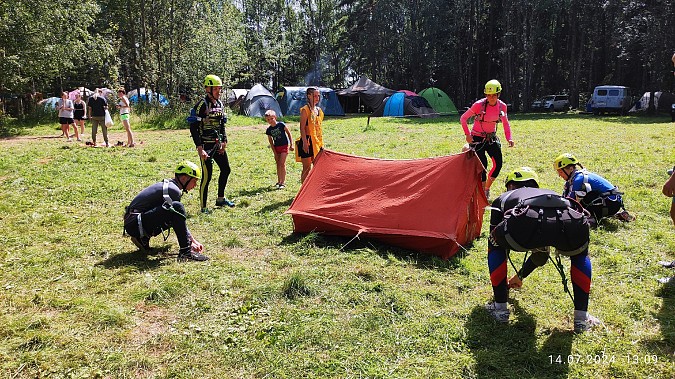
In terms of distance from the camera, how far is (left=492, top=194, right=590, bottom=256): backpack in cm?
331

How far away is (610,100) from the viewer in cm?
2841

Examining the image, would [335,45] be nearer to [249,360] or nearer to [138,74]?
[138,74]

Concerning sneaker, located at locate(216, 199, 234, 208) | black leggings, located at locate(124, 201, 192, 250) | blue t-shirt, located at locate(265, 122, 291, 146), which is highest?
blue t-shirt, located at locate(265, 122, 291, 146)

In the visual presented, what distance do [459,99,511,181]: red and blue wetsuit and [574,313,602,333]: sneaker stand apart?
3651 millimetres

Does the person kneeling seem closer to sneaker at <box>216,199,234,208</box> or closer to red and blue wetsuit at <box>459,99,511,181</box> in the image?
red and blue wetsuit at <box>459,99,511,181</box>

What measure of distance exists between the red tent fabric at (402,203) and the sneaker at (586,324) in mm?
1628

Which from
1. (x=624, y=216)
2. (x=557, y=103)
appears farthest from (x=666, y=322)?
(x=557, y=103)

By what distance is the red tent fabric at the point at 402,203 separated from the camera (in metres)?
5.40

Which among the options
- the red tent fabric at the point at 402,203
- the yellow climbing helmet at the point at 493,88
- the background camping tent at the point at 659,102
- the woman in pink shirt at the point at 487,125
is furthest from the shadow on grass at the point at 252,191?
the background camping tent at the point at 659,102

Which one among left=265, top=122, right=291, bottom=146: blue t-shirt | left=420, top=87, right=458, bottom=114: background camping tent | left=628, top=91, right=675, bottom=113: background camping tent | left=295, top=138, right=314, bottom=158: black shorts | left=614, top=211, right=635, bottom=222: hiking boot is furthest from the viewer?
left=420, top=87, right=458, bottom=114: background camping tent

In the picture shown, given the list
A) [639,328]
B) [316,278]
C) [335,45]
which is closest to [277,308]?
[316,278]

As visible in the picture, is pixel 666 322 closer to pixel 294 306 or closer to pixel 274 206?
pixel 294 306

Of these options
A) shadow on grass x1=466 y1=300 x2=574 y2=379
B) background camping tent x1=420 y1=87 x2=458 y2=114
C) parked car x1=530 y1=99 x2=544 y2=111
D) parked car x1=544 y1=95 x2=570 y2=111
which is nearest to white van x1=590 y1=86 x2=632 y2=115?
parked car x1=544 y1=95 x2=570 y2=111

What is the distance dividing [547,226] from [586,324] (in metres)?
1.03
